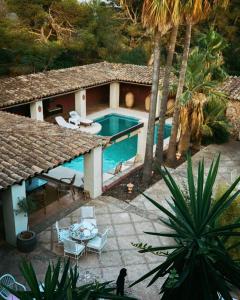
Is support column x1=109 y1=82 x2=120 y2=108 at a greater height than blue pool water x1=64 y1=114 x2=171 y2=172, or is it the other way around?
support column x1=109 y1=82 x2=120 y2=108

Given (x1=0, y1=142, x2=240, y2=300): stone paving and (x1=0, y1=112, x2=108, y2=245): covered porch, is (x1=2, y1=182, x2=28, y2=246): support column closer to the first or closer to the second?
(x1=0, y1=112, x2=108, y2=245): covered porch

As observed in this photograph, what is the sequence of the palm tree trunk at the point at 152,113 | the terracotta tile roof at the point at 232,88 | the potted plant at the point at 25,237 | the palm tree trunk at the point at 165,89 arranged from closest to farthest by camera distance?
the potted plant at the point at 25,237, the palm tree trunk at the point at 152,113, the palm tree trunk at the point at 165,89, the terracotta tile roof at the point at 232,88

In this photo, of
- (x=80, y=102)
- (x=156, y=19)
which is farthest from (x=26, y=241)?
(x=80, y=102)

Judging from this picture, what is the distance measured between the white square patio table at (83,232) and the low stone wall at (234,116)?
13.8m

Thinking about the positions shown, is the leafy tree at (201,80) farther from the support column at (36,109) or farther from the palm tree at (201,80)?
the support column at (36,109)

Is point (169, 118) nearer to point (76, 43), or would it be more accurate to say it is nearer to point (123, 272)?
point (76, 43)

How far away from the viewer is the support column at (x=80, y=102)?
25.8 m

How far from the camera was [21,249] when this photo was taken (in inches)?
434

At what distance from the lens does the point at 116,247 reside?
11.4 meters


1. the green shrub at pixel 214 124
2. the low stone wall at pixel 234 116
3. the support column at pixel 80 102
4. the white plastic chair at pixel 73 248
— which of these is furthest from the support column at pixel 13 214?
the support column at pixel 80 102

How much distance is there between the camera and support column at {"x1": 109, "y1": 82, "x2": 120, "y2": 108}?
2896cm

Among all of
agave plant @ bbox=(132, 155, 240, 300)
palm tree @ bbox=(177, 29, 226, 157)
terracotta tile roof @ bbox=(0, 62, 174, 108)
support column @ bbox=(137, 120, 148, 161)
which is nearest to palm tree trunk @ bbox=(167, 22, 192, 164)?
palm tree @ bbox=(177, 29, 226, 157)

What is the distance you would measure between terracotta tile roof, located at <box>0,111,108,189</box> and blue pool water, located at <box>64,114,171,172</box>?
5450 mm

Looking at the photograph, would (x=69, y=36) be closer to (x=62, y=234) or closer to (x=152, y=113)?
(x=152, y=113)
